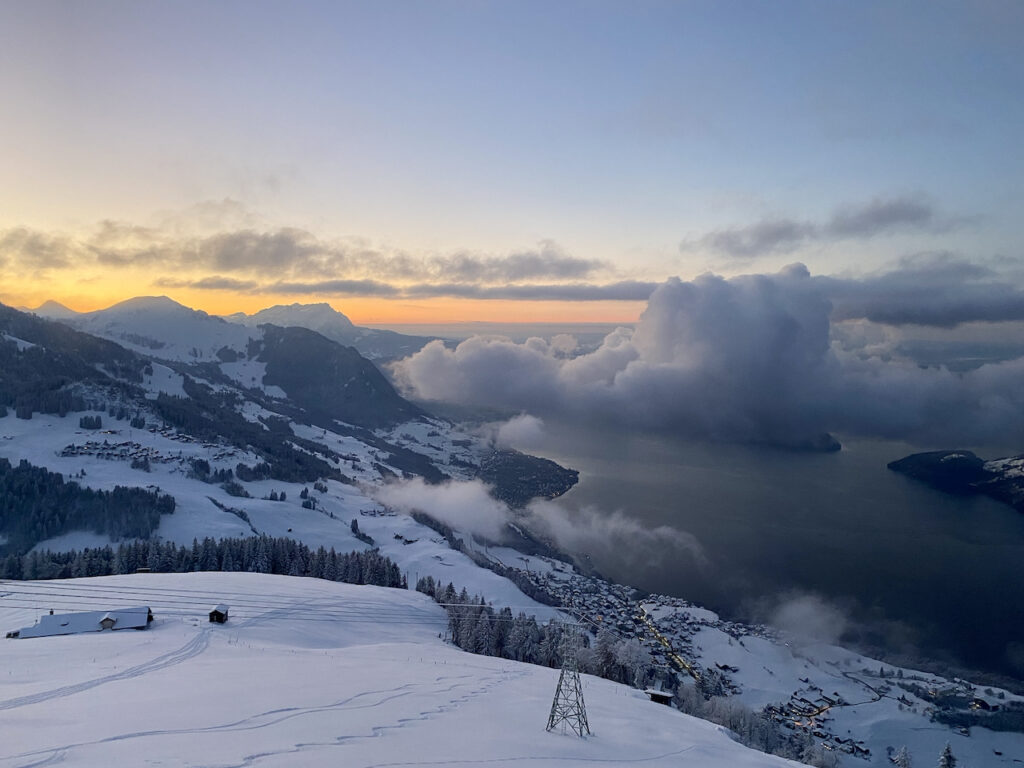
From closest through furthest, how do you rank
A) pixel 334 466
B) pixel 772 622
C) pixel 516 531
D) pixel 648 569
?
pixel 772 622 → pixel 648 569 → pixel 516 531 → pixel 334 466

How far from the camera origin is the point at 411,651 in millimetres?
37906

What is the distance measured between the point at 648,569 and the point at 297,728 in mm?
102249

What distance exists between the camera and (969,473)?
180 m

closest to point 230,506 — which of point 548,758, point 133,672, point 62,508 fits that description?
point 62,508

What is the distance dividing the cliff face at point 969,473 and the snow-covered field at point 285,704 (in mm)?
195588

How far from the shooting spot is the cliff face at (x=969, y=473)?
169 metres

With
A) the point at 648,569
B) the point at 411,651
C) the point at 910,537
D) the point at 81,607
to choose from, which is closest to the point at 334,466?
the point at 648,569

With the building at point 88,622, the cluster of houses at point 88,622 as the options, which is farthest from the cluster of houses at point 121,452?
the building at point 88,622

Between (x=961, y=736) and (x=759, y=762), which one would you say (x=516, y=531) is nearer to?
(x=961, y=736)

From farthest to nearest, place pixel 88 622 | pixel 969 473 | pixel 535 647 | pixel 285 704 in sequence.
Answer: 1. pixel 969 473
2. pixel 535 647
3. pixel 88 622
4. pixel 285 704

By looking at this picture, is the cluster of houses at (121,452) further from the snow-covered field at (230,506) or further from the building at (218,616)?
the building at (218,616)

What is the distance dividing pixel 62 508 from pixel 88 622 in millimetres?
65998

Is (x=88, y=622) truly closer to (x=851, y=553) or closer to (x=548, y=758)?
(x=548, y=758)

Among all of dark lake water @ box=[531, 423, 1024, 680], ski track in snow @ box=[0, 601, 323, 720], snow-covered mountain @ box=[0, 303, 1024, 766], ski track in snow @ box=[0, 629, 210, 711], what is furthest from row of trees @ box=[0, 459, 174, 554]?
dark lake water @ box=[531, 423, 1024, 680]
